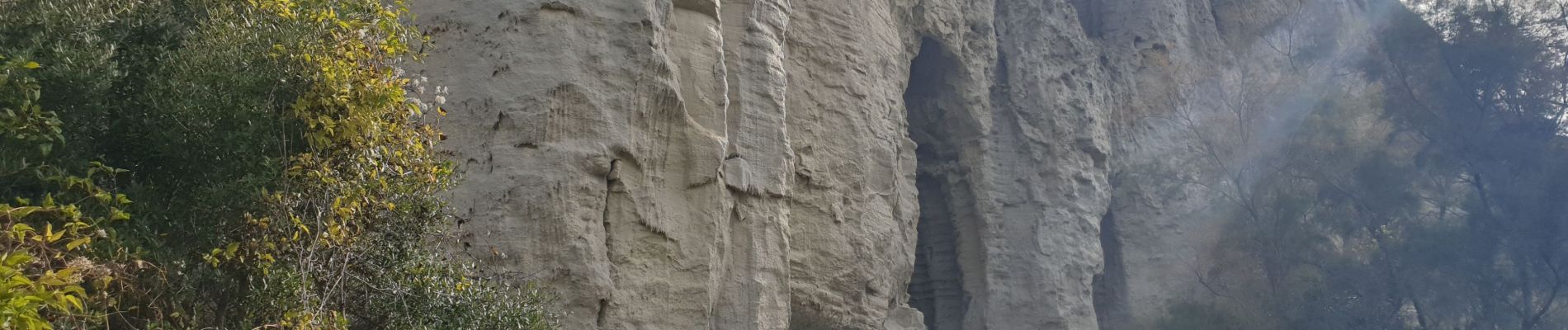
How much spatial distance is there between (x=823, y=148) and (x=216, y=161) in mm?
7646

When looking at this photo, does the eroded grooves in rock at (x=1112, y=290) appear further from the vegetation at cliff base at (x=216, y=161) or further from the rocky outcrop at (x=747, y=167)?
the vegetation at cliff base at (x=216, y=161)

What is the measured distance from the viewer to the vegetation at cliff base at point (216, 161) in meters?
4.93

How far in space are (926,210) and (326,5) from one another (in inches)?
497

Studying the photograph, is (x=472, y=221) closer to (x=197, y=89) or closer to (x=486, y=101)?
(x=486, y=101)

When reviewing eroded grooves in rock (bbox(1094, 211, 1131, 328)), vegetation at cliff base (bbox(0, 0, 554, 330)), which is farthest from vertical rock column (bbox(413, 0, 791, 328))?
eroded grooves in rock (bbox(1094, 211, 1131, 328))

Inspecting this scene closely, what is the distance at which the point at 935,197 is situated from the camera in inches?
704

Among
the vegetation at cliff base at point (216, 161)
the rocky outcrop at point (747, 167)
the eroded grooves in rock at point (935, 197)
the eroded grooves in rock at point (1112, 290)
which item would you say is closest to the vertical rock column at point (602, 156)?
the rocky outcrop at point (747, 167)

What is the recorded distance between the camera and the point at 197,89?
17.5 feet

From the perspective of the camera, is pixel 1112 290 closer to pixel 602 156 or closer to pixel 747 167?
pixel 747 167

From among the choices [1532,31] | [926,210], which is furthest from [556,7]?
[1532,31]

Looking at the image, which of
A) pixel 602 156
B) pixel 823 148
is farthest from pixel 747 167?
pixel 823 148

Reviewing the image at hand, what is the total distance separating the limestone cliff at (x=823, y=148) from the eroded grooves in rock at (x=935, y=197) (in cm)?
3

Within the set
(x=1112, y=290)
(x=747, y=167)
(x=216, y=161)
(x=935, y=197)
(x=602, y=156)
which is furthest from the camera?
(x=1112, y=290)

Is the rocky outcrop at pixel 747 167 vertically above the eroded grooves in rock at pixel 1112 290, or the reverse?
the eroded grooves in rock at pixel 1112 290
